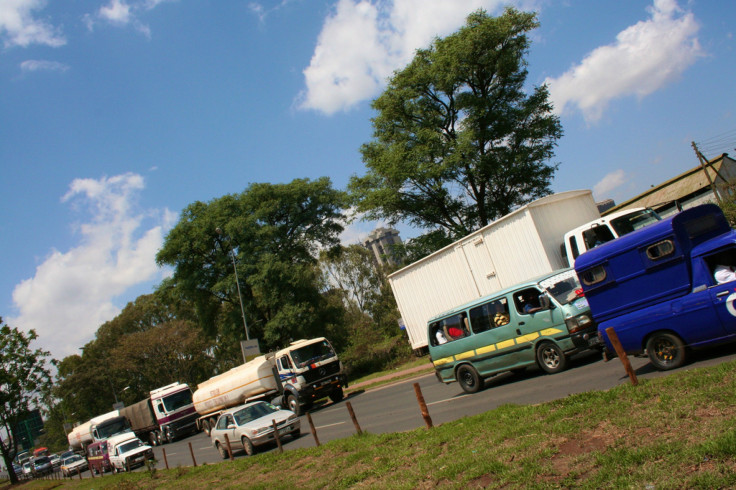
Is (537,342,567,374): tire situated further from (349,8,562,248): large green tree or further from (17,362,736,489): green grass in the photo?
(349,8,562,248): large green tree

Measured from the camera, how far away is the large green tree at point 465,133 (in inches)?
1130

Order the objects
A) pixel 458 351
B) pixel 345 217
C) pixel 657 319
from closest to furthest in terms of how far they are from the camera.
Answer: pixel 657 319 < pixel 458 351 < pixel 345 217

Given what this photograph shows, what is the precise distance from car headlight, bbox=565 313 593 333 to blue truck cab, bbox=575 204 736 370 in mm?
1282

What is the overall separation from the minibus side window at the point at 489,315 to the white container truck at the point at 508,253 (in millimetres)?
3104

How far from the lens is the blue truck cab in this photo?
728 cm

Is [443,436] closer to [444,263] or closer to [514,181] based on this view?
[444,263]

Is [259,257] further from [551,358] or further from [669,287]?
[669,287]

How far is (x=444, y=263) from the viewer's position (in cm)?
1816

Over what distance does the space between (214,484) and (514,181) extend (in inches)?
949

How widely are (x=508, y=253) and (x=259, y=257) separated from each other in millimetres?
27282

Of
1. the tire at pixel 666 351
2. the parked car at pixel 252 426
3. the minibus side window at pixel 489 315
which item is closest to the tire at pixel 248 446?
the parked car at pixel 252 426

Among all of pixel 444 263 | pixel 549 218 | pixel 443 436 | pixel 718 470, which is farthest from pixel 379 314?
pixel 718 470

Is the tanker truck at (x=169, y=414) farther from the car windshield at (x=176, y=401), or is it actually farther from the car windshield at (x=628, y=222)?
the car windshield at (x=628, y=222)

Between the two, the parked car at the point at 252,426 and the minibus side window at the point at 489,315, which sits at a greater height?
the minibus side window at the point at 489,315
